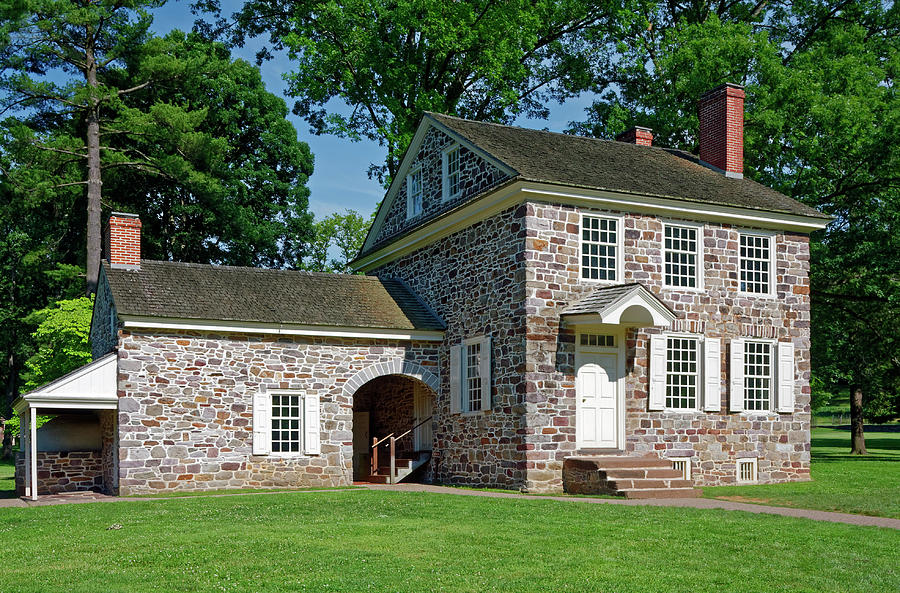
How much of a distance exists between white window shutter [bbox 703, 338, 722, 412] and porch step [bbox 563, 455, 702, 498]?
2.21 meters

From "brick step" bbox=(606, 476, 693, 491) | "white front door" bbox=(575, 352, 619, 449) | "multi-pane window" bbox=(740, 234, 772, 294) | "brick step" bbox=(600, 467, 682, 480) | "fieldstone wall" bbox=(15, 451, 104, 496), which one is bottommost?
"fieldstone wall" bbox=(15, 451, 104, 496)

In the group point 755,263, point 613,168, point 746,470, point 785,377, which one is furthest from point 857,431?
point 613,168

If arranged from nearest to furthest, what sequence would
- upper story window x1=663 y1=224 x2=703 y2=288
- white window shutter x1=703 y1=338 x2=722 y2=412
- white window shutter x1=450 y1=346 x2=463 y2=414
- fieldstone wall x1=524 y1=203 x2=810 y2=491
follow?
fieldstone wall x1=524 y1=203 x2=810 y2=491 < white window shutter x1=703 y1=338 x2=722 y2=412 < upper story window x1=663 y1=224 x2=703 y2=288 < white window shutter x1=450 y1=346 x2=463 y2=414

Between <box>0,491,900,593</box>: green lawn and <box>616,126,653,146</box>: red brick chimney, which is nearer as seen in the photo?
<box>0,491,900,593</box>: green lawn

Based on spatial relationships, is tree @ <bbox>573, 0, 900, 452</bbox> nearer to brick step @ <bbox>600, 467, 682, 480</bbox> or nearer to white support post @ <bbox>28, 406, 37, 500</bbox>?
brick step @ <bbox>600, 467, 682, 480</bbox>

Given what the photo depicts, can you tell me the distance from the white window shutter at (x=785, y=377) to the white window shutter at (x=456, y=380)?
6.72 metres

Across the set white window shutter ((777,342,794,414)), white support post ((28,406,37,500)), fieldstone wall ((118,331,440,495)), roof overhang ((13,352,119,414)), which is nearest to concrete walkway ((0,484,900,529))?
white support post ((28,406,37,500))

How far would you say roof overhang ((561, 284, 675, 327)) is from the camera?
54.7 feet

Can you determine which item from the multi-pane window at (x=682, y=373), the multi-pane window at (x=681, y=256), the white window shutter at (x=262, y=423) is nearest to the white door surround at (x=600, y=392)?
the multi-pane window at (x=682, y=373)

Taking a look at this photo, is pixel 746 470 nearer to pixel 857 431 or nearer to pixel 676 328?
pixel 676 328

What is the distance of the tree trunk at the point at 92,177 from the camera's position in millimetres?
27656

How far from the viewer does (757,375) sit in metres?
19.6

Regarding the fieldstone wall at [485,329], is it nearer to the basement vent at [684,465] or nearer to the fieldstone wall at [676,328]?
the fieldstone wall at [676,328]

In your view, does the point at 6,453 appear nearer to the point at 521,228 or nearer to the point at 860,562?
the point at 521,228
